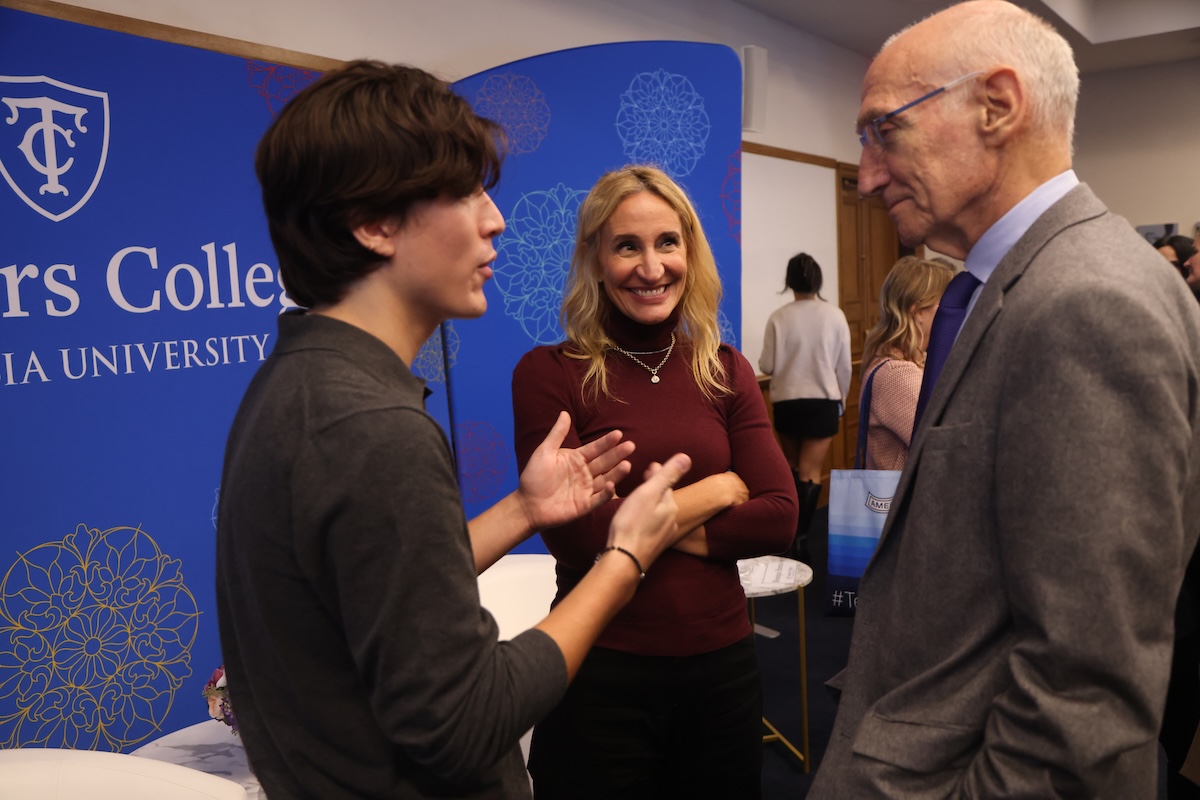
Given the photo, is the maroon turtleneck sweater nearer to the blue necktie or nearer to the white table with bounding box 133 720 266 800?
the blue necktie

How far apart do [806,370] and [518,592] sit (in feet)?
11.0

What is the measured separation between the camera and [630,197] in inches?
69.8

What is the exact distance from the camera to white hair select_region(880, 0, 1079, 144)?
1015 mm

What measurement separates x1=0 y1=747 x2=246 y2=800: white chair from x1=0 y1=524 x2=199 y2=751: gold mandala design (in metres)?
0.71

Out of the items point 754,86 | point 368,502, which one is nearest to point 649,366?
point 368,502

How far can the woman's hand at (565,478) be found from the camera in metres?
1.29

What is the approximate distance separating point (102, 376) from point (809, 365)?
12.9ft

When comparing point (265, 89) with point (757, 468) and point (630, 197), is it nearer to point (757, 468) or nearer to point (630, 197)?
point (630, 197)

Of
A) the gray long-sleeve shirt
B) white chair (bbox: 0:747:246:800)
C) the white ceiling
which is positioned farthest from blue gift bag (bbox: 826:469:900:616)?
the white ceiling

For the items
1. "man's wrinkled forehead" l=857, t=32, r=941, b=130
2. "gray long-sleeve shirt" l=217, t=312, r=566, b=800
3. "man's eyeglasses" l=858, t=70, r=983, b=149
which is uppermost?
"man's wrinkled forehead" l=857, t=32, r=941, b=130

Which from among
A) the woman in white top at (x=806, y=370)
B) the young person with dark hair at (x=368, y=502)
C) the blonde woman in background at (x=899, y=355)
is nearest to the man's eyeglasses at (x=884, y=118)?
the young person with dark hair at (x=368, y=502)

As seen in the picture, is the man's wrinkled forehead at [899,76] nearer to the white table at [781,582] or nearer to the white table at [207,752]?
the white table at [207,752]

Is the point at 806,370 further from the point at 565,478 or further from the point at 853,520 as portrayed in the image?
the point at 565,478

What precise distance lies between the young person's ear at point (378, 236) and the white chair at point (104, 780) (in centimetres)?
119
